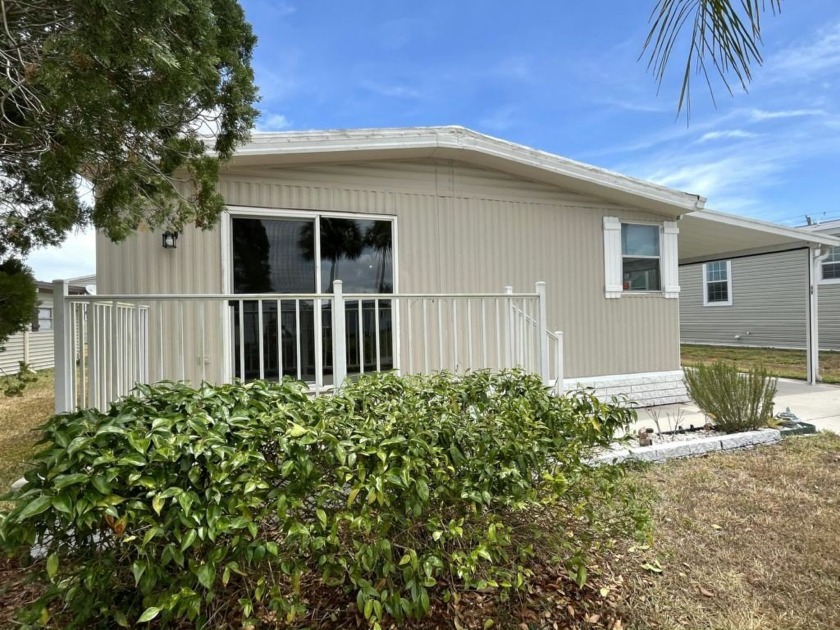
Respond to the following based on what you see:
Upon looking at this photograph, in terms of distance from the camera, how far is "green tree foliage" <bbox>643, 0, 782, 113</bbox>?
1135 mm

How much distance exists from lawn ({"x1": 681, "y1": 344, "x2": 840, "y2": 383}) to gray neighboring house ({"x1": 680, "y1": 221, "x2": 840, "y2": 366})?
550 mm

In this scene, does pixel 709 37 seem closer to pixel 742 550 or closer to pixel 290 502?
pixel 290 502

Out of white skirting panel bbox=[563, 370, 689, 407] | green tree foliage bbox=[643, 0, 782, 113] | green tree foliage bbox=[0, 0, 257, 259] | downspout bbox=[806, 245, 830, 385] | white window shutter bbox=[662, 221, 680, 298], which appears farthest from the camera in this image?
downspout bbox=[806, 245, 830, 385]

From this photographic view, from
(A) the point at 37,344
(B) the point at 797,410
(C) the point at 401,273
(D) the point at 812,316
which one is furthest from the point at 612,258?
(A) the point at 37,344

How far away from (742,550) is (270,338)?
3920 mm

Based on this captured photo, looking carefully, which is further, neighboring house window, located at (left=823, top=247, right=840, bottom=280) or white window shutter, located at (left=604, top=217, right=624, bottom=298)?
neighboring house window, located at (left=823, top=247, right=840, bottom=280)

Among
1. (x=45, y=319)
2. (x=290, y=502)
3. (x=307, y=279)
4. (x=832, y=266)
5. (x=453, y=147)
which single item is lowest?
(x=290, y=502)

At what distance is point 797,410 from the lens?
629cm

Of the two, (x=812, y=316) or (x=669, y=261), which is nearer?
(x=669, y=261)

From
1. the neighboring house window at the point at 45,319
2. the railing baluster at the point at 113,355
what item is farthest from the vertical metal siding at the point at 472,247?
the neighboring house window at the point at 45,319

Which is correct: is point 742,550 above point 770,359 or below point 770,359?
below

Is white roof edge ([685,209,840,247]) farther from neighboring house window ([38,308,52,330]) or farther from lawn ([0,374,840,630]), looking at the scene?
neighboring house window ([38,308,52,330])

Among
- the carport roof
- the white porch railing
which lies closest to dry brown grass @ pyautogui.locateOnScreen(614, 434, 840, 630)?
the white porch railing

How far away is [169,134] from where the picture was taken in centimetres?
301
